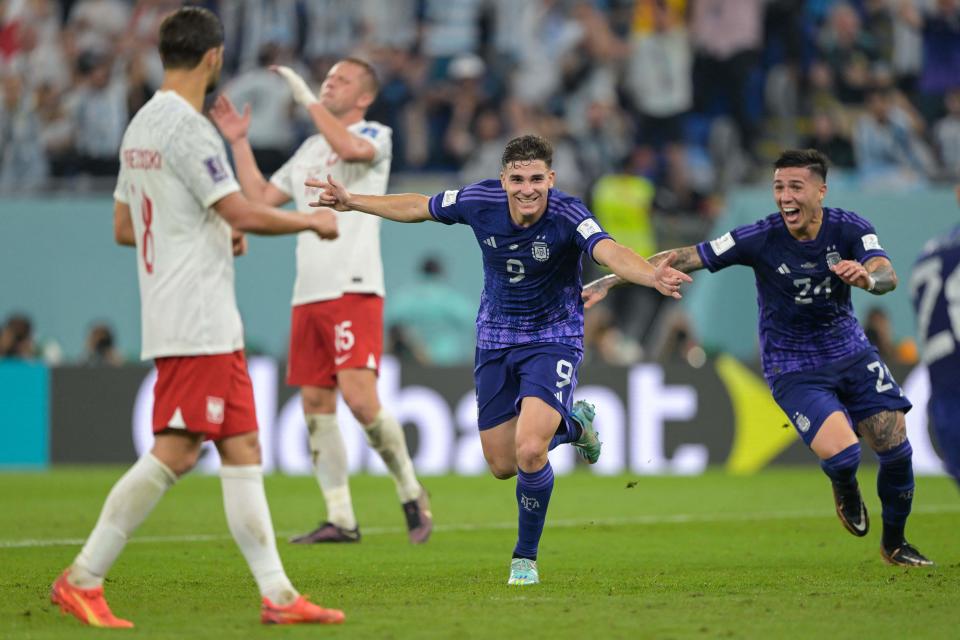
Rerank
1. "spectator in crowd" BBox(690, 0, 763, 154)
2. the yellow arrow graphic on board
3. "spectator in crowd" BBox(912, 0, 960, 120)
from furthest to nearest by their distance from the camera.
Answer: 1. "spectator in crowd" BBox(690, 0, 763, 154)
2. "spectator in crowd" BBox(912, 0, 960, 120)
3. the yellow arrow graphic on board

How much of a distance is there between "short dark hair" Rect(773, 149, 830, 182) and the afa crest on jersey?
1441 millimetres

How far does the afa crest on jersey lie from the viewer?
26.2 ft

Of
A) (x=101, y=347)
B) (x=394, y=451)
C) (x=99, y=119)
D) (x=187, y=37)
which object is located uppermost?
(x=99, y=119)

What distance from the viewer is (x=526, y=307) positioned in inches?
321

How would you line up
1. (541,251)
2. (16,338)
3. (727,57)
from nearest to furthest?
(541,251) < (16,338) < (727,57)

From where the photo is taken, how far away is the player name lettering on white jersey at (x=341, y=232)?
10023mm

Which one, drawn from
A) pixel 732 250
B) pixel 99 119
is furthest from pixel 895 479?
pixel 99 119

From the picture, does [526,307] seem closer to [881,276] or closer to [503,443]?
[503,443]

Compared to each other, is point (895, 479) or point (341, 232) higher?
point (341, 232)

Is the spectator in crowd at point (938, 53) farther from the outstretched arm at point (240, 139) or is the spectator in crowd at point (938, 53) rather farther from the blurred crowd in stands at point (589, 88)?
the outstretched arm at point (240, 139)

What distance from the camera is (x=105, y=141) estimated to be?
18.7 m

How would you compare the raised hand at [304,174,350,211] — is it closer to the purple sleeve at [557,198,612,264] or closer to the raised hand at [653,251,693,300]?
the purple sleeve at [557,198,612,264]

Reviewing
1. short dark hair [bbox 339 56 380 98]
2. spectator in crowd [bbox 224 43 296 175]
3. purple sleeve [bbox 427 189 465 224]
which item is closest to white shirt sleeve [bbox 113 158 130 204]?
purple sleeve [bbox 427 189 465 224]

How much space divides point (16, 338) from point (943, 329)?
41.7 feet
